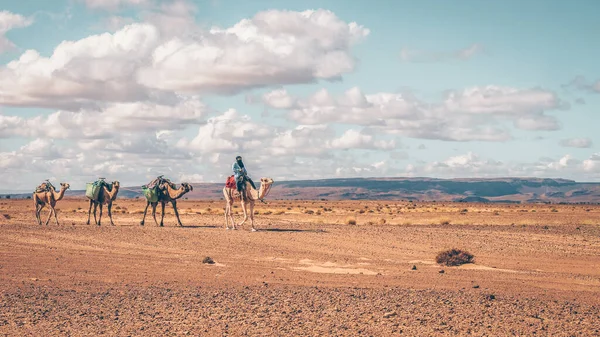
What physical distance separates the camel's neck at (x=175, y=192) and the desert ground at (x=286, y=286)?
6.94 meters

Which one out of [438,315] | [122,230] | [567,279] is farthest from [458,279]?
[122,230]

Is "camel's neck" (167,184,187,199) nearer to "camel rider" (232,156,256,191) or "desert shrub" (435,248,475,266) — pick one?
"camel rider" (232,156,256,191)

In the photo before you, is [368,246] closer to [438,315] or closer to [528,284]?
[528,284]

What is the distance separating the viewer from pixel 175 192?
39.7m

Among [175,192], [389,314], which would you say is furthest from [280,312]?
[175,192]

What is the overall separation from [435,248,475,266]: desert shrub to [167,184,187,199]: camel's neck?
61.7 ft

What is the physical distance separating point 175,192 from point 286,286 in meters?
22.5

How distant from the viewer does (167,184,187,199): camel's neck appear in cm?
3944

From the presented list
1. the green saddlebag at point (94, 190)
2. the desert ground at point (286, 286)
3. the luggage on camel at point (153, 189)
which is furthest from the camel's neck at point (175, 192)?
the desert ground at point (286, 286)

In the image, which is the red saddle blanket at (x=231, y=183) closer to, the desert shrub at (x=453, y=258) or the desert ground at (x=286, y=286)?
the desert ground at (x=286, y=286)

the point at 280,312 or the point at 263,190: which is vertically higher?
the point at 263,190

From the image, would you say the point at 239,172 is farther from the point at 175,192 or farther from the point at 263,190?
the point at 175,192

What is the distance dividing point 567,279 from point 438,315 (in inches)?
321

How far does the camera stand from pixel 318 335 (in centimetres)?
1267
